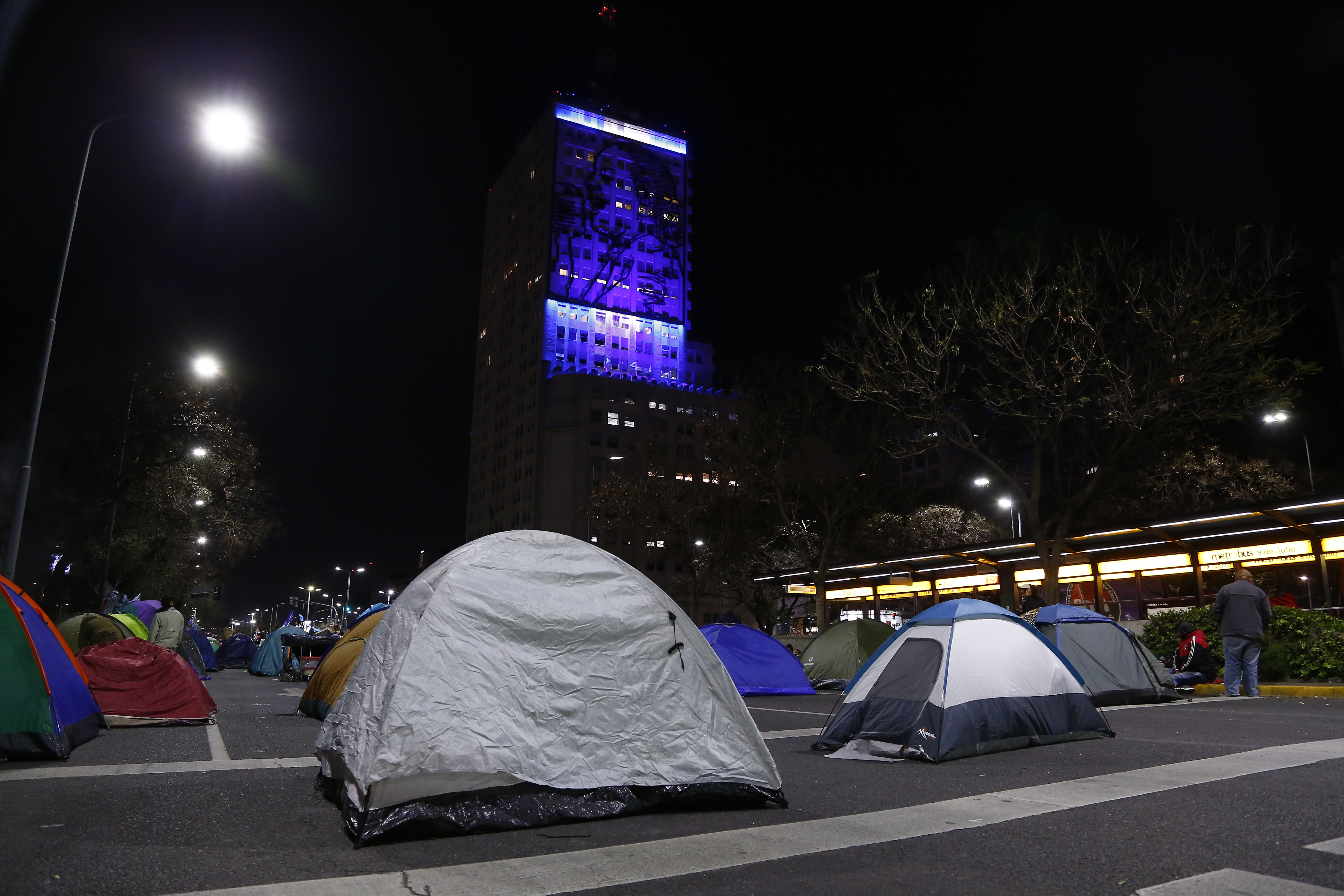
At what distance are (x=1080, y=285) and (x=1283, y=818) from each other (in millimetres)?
16660

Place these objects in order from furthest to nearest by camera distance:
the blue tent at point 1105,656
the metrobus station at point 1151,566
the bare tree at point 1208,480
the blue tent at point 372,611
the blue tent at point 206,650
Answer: the bare tree at point 1208,480, the blue tent at point 206,650, the metrobus station at point 1151,566, the blue tent at point 372,611, the blue tent at point 1105,656

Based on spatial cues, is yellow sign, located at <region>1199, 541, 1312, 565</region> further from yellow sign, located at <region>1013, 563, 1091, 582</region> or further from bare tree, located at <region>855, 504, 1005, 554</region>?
bare tree, located at <region>855, 504, 1005, 554</region>

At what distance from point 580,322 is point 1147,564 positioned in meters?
90.7

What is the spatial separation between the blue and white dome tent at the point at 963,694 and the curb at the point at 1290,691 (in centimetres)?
747

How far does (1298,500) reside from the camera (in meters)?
21.3

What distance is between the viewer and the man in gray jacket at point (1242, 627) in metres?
13.1

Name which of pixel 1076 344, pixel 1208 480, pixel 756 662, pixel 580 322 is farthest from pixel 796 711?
pixel 580 322

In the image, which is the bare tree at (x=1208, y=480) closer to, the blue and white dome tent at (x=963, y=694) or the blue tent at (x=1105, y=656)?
the blue tent at (x=1105, y=656)

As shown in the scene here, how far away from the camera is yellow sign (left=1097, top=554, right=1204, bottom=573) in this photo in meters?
27.1

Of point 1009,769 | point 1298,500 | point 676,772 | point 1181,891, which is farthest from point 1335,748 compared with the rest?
point 1298,500

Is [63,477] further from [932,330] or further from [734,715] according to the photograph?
[734,715]

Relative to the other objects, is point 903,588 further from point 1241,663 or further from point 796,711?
point 796,711

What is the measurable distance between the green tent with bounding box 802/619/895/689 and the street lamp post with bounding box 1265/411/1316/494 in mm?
18093

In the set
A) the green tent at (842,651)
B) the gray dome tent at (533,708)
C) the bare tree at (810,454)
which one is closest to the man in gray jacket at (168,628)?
the gray dome tent at (533,708)
